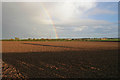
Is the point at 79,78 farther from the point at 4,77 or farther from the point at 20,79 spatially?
the point at 4,77

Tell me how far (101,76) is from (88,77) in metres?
1.06

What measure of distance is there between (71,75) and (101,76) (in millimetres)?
2300

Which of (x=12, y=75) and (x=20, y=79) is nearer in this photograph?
(x=20, y=79)

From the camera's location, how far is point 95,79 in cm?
532

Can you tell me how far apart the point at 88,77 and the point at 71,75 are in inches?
50.0

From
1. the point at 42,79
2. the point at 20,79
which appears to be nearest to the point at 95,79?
the point at 42,79

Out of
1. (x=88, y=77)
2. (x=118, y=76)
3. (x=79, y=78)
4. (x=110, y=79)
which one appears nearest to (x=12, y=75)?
(x=79, y=78)

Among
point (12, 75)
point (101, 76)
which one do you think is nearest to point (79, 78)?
point (101, 76)

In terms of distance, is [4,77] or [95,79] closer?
[95,79]

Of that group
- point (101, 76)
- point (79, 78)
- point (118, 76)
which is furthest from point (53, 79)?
point (118, 76)

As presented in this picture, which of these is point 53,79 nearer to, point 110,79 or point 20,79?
point 20,79

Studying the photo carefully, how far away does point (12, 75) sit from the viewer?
19.4 ft

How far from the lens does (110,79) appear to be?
5.36m

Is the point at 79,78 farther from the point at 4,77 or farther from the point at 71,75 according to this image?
the point at 4,77
